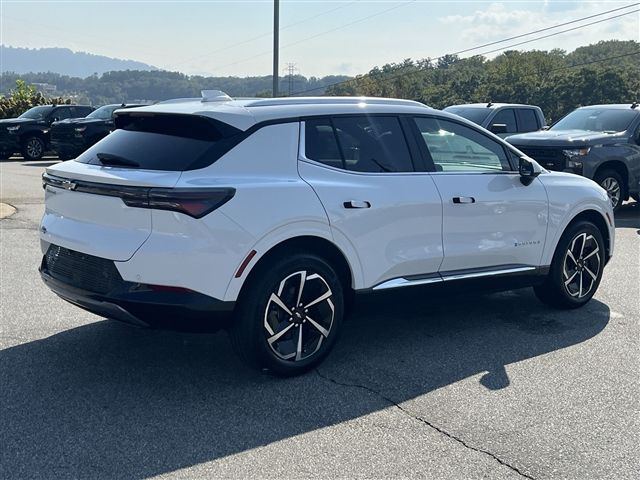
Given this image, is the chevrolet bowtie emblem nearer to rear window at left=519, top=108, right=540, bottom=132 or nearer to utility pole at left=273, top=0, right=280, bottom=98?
rear window at left=519, top=108, right=540, bottom=132

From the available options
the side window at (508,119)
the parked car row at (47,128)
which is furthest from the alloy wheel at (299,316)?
the parked car row at (47,128)

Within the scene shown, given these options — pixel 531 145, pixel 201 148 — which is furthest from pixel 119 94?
pixel 201 148

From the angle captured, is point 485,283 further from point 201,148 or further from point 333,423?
point 201,148

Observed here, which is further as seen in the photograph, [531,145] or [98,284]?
[531,145]

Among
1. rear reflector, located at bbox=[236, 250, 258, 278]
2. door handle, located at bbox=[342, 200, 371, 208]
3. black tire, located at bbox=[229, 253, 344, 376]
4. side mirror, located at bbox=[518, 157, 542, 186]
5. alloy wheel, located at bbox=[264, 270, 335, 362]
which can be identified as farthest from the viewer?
side mirror, located at bbox=[518, 157, 542, 186]

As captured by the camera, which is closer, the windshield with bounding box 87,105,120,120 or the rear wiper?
the rear wiper

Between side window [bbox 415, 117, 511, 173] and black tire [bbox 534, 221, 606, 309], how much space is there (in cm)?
99

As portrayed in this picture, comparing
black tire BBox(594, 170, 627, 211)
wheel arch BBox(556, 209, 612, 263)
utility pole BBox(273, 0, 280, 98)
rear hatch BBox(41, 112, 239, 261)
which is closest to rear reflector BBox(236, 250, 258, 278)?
rear hatch BBox(41, 112, 239, 261)

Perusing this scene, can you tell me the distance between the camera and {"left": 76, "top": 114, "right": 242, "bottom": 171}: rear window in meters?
4.27

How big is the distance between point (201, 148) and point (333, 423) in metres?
1.81

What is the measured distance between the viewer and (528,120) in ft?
51.2

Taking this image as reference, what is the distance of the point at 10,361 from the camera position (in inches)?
187

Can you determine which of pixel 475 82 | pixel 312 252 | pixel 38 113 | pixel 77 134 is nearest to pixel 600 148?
pixel 312 252

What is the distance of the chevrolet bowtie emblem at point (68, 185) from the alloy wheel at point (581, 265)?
412cm
